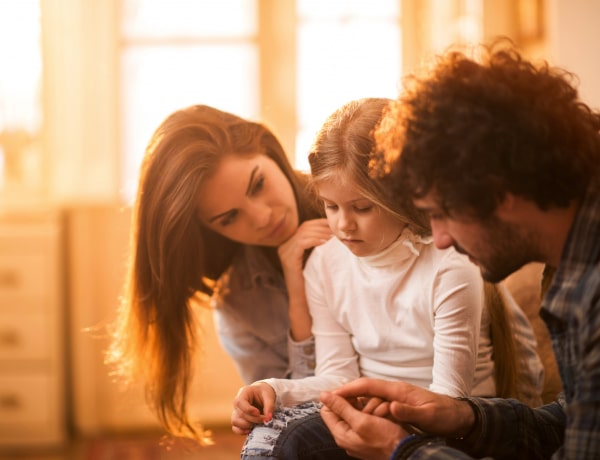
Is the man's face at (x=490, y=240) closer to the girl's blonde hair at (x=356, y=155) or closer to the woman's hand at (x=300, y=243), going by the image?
the girl's blonde hair at (x=356, y=155)

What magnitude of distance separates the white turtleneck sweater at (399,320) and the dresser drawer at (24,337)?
196 centimetres

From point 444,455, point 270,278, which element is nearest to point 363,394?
point 444,455

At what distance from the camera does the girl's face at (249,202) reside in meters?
1.72

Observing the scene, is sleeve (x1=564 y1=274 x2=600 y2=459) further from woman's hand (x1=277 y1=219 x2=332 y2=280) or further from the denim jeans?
woman's hand (x1=277 y1=219 x2=332 y2=280)

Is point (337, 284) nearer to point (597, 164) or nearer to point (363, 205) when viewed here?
point (363, 205)

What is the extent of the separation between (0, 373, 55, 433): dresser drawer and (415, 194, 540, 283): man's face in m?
2.62

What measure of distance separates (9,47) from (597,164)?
3.03 meters

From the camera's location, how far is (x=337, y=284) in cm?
166

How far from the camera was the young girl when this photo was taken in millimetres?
1433

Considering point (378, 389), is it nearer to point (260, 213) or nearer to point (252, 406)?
point (252, 406)

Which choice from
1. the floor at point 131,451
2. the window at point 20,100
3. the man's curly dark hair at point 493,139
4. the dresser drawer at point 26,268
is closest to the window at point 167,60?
the window at point 20,100

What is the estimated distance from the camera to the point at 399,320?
156cm

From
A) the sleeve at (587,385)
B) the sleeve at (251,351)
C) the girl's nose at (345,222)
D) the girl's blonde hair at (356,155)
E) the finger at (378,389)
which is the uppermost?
the girl's blonde hair at (356,155)

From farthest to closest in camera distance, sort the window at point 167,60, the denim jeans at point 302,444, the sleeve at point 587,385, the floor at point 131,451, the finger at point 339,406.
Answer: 1. the window at point 167,60
2. the floor at point 131,451
3. the denim jeans at point 302,444
4. the finger at point 339,406
5. the sleeve at point 587,385
